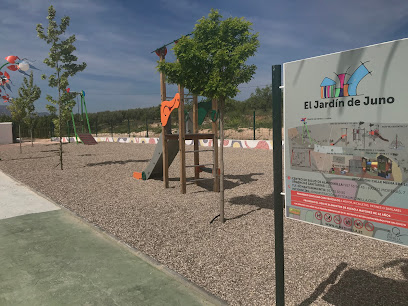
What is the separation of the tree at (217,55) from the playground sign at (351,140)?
2283mm

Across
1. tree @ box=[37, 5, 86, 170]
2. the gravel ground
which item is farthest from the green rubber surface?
tree @ box=[37, 5, 86, 170]

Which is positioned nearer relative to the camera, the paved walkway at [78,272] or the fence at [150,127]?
the paved walkway at [78,272]

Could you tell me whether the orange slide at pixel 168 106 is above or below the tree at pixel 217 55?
below

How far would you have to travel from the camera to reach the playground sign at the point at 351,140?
2.01 meters

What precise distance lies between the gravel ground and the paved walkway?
0.23 meters

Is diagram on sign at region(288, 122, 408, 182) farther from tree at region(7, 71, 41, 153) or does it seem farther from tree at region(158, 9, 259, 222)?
tree at region(7, 71, 41, 153)

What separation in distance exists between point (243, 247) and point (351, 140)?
2385 millimetres

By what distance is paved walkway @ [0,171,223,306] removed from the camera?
2.98 meters

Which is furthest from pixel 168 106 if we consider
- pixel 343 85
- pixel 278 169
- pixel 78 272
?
pixel 343 85

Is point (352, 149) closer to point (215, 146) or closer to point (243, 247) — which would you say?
point (243, 247)

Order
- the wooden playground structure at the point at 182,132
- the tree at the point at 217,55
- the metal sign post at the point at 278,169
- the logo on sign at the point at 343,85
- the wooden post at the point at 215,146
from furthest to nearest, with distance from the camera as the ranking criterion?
the wooden playground structure at the point at 182,132 < the wooden post at the point at 215,146 < the tree at the point at 217,55 < the metal sign post at the point at 278,169 < the logo on sign at the point at 343,85

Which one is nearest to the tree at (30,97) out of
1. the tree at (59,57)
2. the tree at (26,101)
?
the tree at (26,101)

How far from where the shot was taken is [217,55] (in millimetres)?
4598

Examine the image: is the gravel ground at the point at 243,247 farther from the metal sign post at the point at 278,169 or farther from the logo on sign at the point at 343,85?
the logo on sign at the point at 343,85
